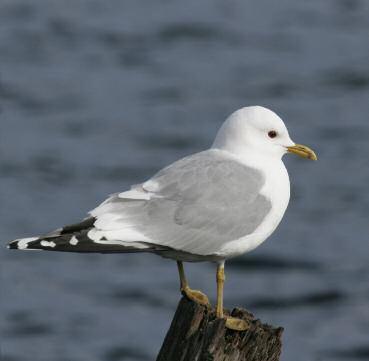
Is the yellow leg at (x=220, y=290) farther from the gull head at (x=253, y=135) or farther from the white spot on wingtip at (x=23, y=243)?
the white spot on wingtip at (x=23, y=243)

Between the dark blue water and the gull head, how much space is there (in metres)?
5.06

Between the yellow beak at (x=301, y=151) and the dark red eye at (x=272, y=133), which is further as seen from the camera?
the yellow beak at (x=301, y=151)

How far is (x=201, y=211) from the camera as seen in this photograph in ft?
21.1

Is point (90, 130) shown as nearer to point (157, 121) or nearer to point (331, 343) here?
point (157, 121)

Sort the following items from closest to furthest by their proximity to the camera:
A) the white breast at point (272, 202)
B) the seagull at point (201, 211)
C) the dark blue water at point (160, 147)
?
the seagull at point (201, 211), the white breast at point (272, 202), the dark blue water at point (160, 147)

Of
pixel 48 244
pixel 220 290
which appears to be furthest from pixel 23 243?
pixel 220 290

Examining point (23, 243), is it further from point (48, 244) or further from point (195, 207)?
point (195, 207)

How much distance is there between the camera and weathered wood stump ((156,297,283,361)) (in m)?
5.78

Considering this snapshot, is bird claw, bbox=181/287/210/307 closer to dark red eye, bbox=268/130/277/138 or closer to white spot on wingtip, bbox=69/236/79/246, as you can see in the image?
white spot on wingtip, bbox=69/236/79/246

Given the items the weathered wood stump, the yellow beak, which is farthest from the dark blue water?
the weathered wood stump

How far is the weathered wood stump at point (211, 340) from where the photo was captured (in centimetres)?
578

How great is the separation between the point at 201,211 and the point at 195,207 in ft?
0.13

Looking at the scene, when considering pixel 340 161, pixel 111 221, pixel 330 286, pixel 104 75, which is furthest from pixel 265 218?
pixel 104 75

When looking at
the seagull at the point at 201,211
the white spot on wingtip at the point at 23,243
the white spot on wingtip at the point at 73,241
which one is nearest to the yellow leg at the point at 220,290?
the seagull at the point at 201,211
